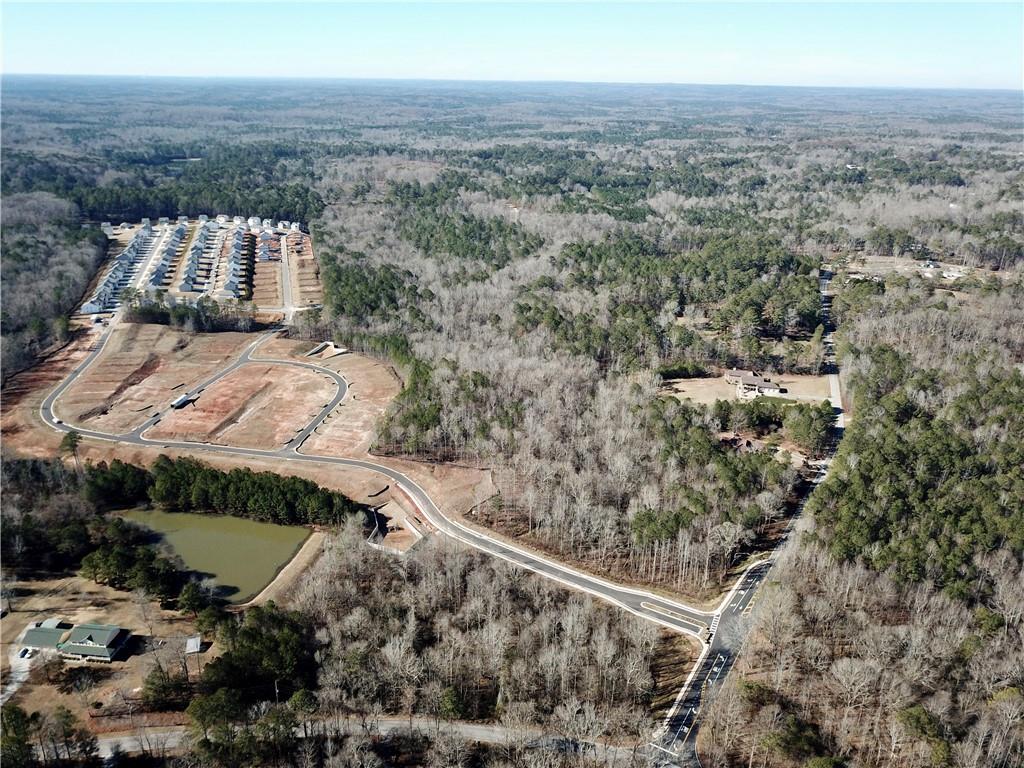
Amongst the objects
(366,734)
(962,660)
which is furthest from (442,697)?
(962,660)

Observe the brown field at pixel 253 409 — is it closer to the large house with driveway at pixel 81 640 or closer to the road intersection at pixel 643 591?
the road intersection at pixel 643 591

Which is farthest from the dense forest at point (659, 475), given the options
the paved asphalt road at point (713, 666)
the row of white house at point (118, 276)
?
the row of white house at point (118, 276)

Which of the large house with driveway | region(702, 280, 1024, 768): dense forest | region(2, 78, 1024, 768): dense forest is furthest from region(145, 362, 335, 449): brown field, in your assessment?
region(702, 280, 1024, 768): dense forest

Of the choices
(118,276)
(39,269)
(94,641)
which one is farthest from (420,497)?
(118,276)

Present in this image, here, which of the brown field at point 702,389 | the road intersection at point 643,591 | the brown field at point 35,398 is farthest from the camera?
the brown field at point 702,389

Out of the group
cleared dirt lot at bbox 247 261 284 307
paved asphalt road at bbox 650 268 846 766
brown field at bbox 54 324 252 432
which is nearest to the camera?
paved asphalt road at bbox 650 268 846 766

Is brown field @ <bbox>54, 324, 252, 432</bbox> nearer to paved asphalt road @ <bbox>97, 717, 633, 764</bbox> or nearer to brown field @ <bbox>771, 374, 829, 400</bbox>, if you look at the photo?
paved asphalt road @ <bbox>97, 717, 633, 764</bbox>

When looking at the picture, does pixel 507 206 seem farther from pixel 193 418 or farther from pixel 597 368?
pixel 193 418
